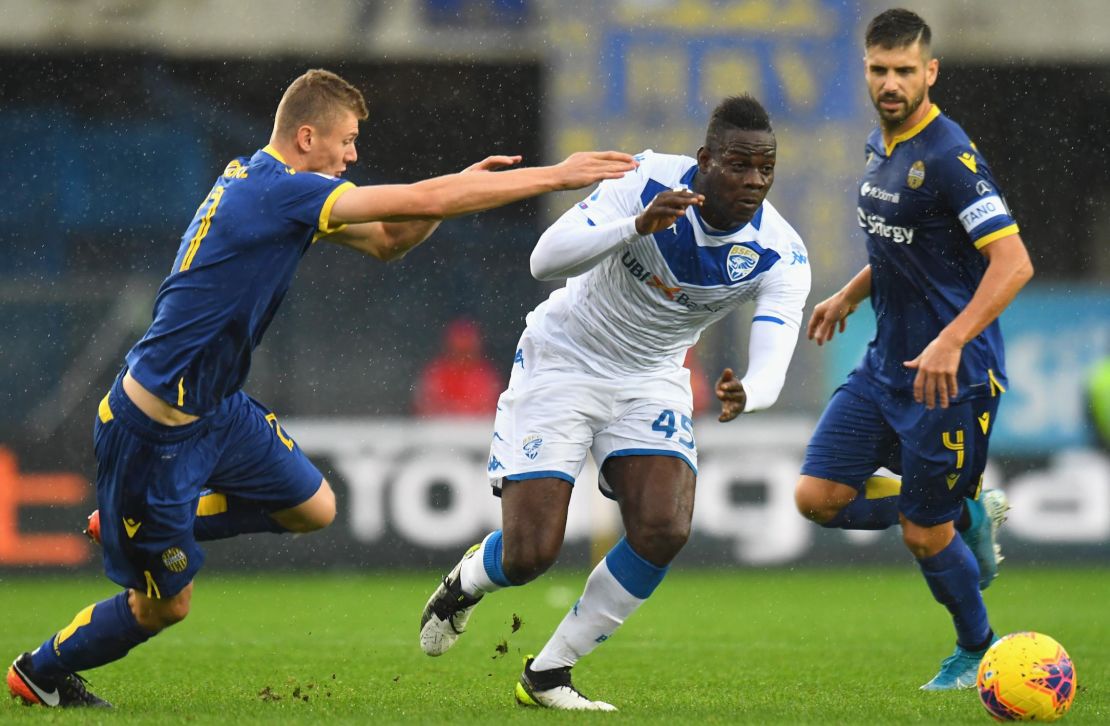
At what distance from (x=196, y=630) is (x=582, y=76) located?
18.9 feet

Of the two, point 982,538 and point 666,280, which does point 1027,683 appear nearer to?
point 982,538

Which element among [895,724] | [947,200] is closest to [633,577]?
Result: [895,724]

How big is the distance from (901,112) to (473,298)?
7.13m

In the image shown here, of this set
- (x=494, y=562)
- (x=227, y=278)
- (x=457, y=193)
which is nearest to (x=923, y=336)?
(x=494, y=562)

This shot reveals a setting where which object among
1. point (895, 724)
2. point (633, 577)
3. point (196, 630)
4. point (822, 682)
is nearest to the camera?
point (895, 724)

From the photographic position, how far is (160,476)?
5695mm

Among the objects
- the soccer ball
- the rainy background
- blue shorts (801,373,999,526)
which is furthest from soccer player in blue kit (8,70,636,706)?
the rainy background

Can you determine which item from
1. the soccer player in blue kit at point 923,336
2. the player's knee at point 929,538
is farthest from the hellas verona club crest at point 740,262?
the player's knee at point 929,538

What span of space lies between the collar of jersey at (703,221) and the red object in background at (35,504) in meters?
7.02

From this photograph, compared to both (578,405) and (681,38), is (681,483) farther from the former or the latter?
(681,38)

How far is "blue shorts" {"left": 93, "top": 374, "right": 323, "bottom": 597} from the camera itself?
224 inches

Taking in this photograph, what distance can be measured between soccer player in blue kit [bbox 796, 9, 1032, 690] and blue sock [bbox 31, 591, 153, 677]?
109 inches

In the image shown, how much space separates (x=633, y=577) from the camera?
6.11 meters

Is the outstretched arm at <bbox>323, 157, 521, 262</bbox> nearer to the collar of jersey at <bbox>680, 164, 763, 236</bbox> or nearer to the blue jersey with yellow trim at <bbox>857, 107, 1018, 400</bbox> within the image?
the collar of jersey at <bbox>680, 164, 763, 236</bbox>
